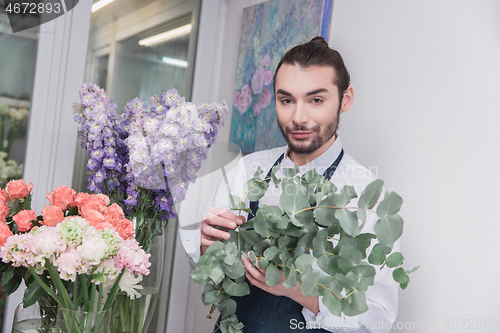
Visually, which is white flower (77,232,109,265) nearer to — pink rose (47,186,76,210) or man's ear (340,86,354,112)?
pink rose (47,186,76,210)

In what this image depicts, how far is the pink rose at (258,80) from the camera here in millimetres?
1565

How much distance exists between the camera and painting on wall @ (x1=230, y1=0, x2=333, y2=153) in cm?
136

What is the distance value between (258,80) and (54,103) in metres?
0.78

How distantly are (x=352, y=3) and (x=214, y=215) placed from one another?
86 centimetres

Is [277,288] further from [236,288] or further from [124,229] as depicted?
[124,229]

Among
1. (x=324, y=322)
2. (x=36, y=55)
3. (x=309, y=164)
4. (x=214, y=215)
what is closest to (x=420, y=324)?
(x=324, y=322)

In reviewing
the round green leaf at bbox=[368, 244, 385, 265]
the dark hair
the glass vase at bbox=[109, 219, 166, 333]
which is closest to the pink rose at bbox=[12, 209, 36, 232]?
the glass vase at bbox=[109, 219, 166, 333]

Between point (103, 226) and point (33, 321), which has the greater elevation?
Result: point (103, 226)

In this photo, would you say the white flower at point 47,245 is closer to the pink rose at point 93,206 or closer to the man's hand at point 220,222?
the pink rose at point 93,206

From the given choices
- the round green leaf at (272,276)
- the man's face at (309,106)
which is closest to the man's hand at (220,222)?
the round green leaf at (272,276)

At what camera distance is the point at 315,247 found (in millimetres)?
618

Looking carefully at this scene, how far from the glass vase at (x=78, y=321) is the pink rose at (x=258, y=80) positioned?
3.49 feet

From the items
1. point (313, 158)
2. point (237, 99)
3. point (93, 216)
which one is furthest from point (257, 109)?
point (93, 216)

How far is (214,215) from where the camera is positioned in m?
0.84
